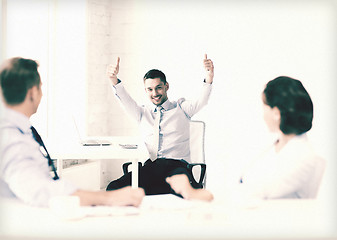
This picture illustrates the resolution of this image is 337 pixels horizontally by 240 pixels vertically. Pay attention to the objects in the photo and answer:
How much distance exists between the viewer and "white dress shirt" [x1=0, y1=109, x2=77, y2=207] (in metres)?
0.98

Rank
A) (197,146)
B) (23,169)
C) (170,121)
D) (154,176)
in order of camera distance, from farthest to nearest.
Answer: (197,146) < (170,121) < (154,176) < (23,169)

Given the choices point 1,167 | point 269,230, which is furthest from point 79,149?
point 269,230

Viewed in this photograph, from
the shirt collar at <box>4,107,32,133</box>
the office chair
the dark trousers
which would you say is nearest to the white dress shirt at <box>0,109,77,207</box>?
the shirt collar at <box>4,107,32,133</box>

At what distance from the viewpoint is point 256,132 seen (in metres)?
1.21

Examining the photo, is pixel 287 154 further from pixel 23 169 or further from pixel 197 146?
pixel 197 146

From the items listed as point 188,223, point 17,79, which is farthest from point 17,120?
point 188,223

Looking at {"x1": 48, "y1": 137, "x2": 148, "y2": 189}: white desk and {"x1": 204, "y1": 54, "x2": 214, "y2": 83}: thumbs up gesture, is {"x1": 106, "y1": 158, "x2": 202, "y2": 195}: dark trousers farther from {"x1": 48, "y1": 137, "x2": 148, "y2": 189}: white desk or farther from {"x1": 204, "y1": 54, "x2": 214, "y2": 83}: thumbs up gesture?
{"x1": 204, "y1": 54, "x2": 214, "y2": 83}: thumbs up gesture

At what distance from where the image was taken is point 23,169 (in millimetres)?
985

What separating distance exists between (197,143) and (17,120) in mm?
1353

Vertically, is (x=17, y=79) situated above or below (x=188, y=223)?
above

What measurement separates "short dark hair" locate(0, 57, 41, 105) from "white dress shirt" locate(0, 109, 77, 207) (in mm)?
62

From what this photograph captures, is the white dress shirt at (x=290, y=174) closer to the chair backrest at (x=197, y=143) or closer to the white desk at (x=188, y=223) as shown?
the white desk at (x=188, y=223)

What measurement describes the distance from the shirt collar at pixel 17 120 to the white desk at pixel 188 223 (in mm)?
226

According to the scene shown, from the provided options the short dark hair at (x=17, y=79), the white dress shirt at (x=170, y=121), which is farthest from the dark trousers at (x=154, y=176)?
the short dark hair at (x=17, y=79)
